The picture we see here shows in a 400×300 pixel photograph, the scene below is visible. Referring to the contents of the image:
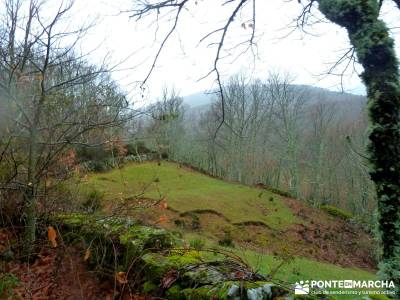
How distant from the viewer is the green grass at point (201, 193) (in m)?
22.0

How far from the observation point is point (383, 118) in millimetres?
1919

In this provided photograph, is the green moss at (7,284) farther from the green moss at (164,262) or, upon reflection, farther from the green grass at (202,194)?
the green grass at (202,194)

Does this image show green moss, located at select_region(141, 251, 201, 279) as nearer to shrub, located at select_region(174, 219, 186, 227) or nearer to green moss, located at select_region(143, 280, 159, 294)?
green moss, located at select_region(143, 280, 159, 294)

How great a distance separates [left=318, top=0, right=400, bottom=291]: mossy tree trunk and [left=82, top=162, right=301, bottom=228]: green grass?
18073 millimetres

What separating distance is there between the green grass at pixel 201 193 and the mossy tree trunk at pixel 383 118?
712 inches

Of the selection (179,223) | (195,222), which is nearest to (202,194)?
(195,222)

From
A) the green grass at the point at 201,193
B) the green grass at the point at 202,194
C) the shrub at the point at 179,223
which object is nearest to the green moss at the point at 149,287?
the green grass at the point at 202,194

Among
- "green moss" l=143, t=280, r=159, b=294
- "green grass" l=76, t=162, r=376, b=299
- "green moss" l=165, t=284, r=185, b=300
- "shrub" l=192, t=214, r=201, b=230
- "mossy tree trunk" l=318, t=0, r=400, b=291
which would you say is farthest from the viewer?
"green grass" l=76, t=162, r=376, b=299

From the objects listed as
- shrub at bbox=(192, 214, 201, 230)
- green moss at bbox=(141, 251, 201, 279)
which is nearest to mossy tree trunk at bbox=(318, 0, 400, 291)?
green moss at bbox=(141, 251, 201, 279)

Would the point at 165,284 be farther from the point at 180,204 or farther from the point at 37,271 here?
the point at 180,204

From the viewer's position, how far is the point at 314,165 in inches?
1507

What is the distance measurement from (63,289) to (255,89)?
36.3 metres

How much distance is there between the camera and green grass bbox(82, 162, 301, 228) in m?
22.0

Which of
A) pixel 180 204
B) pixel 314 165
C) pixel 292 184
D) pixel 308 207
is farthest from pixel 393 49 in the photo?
pixel 314 165
